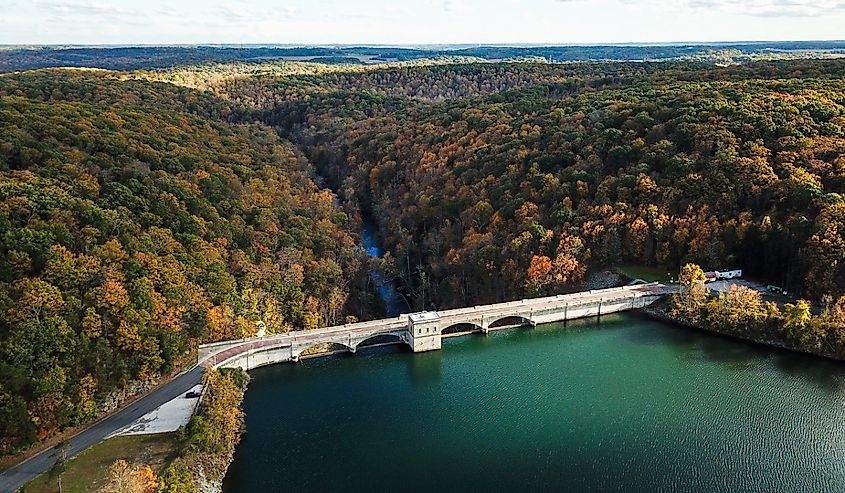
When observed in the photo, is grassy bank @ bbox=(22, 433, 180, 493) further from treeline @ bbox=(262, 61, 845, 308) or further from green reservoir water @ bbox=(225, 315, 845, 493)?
treeline @ bbox=(262, 61, 845, 308)

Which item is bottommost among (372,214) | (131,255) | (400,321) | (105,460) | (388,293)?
(388,293)

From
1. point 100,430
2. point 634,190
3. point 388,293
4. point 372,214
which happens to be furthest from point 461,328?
point 372,214

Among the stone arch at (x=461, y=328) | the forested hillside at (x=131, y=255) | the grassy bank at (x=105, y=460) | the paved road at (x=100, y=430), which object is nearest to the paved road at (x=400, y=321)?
the stone arch at (x=461, y=328)

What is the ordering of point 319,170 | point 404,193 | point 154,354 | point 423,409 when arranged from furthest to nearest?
1. point 319,170
2. point 404,193
3. point 423,409
4. point 154,354

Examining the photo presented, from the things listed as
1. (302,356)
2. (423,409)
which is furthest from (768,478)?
(302,356)

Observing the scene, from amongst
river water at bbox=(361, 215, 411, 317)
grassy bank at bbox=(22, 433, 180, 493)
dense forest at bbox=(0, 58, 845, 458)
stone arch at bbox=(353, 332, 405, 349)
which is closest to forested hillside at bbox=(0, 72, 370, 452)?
dense forest at bbox=(0, 58, 845, 458)

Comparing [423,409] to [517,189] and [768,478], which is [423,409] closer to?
[768,478]

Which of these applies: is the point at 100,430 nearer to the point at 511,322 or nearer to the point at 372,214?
the point at 511,322
